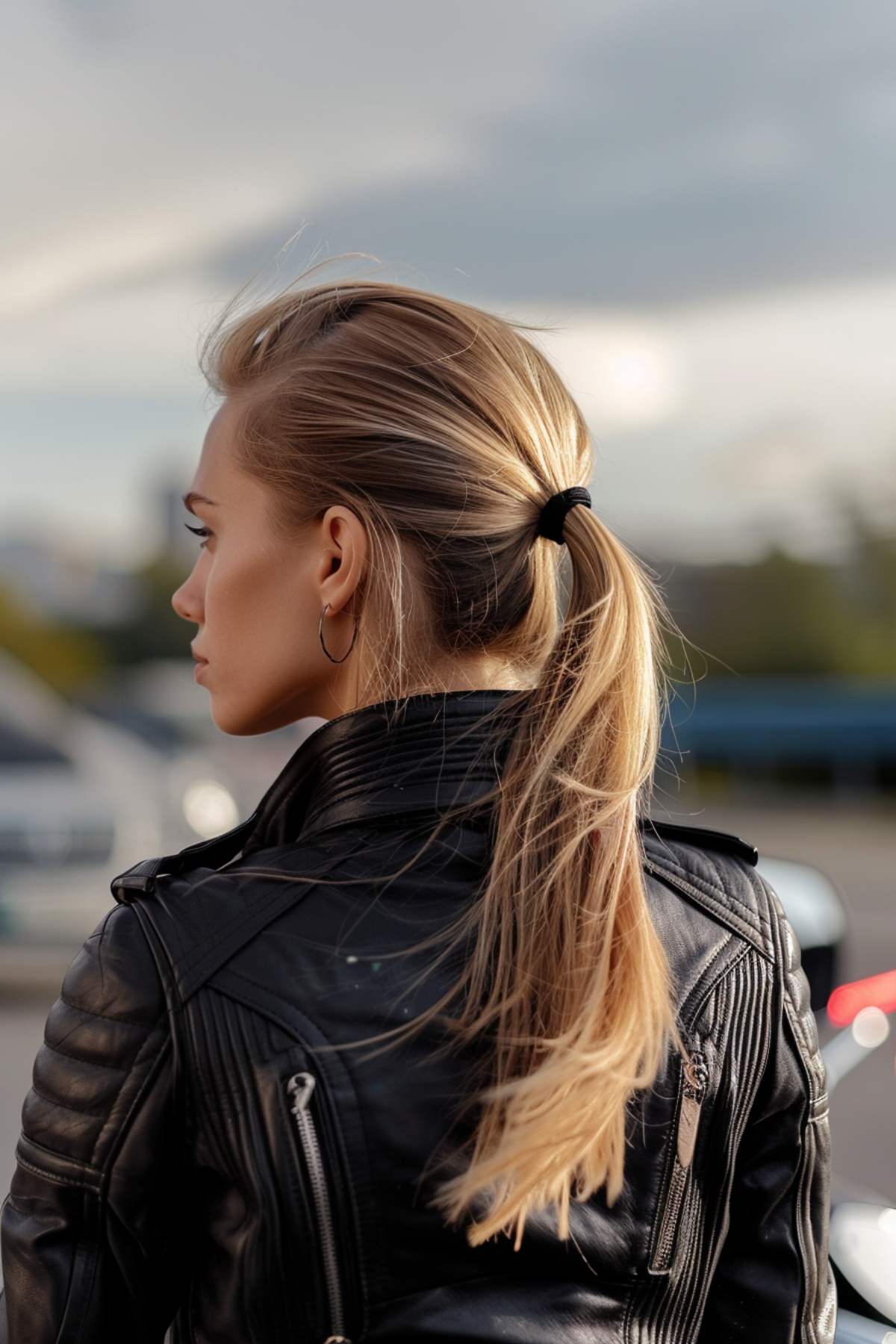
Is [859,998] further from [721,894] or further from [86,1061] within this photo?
[86,1061]

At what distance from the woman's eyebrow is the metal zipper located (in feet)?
1.98

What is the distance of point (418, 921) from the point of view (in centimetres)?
114

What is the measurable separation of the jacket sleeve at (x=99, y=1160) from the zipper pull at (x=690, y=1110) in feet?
1.35

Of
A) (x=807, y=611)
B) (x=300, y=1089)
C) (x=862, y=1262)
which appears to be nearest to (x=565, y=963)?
(x=300, y=1089)

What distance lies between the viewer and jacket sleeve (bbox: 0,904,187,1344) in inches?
41.4

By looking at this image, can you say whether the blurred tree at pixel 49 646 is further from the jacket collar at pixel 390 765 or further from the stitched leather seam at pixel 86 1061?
the stitched leather seam at pixel 86 1061

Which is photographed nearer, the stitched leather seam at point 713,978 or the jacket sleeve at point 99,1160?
the jacket sleeve at point 99,1160

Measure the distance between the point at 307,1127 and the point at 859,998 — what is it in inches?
53.2

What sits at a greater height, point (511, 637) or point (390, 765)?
point (511, 637)

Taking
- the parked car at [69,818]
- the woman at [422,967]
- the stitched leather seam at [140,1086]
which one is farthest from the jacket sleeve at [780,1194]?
the parked car at [69,818]

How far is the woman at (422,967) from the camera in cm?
105

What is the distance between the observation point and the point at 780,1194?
4.28 feet

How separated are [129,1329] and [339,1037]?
28 centimetres

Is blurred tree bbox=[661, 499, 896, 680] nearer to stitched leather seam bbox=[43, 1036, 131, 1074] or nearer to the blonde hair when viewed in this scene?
the blonde hair
